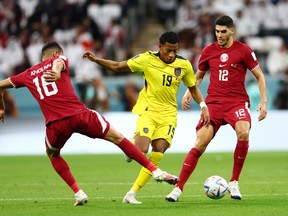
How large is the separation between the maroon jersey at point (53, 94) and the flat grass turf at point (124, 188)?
3.85 ft

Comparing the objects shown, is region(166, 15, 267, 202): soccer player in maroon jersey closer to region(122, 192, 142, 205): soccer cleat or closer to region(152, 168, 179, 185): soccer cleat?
region(122, 192, 142, 205): soccer cleat

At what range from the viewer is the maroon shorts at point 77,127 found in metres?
11.1

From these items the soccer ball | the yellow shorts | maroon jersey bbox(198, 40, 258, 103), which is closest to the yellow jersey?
the yellow shorts

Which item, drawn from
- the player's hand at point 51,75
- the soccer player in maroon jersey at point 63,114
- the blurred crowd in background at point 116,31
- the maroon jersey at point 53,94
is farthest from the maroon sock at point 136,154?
the blurred crowd in background at point 116,31

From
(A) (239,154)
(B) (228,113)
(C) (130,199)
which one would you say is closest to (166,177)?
(C) (130,199)

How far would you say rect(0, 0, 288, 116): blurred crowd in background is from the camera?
2400 cm

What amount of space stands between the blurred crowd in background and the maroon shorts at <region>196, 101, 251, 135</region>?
36.5ft

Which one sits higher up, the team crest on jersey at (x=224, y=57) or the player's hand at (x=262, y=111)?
the team crest on jersey at (x=224, y=57)

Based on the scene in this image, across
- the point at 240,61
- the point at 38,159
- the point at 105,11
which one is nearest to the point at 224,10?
the point at 105,11

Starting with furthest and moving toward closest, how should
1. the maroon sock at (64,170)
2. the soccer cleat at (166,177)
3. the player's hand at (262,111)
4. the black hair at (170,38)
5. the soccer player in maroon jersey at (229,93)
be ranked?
the soccer player in maroon jersey at (229,93) → the player's hand at (262,111) → the black hair at (170,38) → the maroon sock at (64,170) → the soccer cleat at (166,177)

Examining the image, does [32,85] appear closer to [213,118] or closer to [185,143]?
[213,118]

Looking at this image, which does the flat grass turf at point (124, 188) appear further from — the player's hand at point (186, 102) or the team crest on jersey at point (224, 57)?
the team crest on jersey at point (224, 57)

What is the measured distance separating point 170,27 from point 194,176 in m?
12.8

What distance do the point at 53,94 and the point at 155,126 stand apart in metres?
1.56
